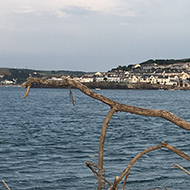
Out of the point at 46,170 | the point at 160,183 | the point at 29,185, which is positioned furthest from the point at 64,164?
the point at 160,183

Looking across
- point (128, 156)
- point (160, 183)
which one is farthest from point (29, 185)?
point (128, 156)

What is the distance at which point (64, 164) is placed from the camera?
Answer: 17453 mm

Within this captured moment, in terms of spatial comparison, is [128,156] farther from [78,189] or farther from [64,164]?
[78,189]

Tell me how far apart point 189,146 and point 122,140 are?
16.4 feet

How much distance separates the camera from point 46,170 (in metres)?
16.2

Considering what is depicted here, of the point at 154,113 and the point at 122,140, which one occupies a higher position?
the point at 154,113

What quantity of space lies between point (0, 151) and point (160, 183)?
1083 centimetres

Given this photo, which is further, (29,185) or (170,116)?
(29,185)

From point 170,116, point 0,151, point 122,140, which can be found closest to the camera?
point 170,116

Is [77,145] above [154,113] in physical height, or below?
below

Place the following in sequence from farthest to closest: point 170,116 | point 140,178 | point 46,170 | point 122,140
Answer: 1. point 122,140
2. point 46,170
3. point 140,178
4. point 170,116

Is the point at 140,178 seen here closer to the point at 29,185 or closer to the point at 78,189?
the point at 78,189

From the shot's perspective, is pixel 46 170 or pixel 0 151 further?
pixel 0 151

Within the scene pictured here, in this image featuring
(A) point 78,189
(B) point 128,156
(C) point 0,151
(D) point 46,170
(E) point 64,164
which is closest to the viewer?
(A) point 78,189
